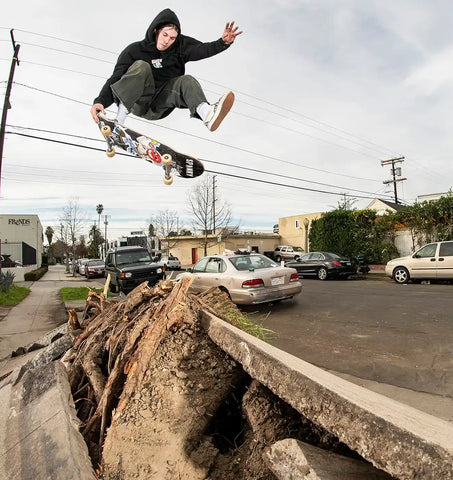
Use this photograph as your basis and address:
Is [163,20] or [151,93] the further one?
[151,93]

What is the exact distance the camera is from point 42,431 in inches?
92.7

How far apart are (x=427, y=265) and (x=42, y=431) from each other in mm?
14538

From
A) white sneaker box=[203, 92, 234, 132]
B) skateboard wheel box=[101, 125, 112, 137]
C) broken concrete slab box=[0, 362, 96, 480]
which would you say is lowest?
broken concrete slab box=[0, 362, 96, 480]

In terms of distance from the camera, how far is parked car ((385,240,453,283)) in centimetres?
1325

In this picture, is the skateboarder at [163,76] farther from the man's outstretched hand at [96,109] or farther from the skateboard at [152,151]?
the skateboard at [152,151]

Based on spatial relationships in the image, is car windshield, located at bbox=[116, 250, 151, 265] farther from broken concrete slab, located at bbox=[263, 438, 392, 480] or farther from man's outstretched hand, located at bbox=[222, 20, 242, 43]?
broken concrete slab, located at bbox=[263, 438, 392, 480]

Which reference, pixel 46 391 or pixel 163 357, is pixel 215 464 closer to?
pixel 163 357

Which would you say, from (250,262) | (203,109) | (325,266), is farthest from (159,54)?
(325,266)

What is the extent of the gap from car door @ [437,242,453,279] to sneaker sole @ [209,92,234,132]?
12.6 meters

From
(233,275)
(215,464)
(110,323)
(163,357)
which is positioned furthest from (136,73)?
(233,275)

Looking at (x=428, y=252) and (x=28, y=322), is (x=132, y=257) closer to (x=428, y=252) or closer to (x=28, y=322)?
(x=28, y=322)

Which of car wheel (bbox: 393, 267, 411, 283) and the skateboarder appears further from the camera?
car wheel (bbox: 393, 267, 411, 283)

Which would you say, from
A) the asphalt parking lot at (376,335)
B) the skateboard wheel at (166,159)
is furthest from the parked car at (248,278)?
the skateboard wheel at (166,159)

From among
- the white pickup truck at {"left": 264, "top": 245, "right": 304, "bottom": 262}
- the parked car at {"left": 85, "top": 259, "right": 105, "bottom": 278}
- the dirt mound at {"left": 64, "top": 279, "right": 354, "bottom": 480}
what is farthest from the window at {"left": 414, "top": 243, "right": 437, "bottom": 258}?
the parked car at {"left": 85, "top": 259, "right": 105, "bottom": 278}
